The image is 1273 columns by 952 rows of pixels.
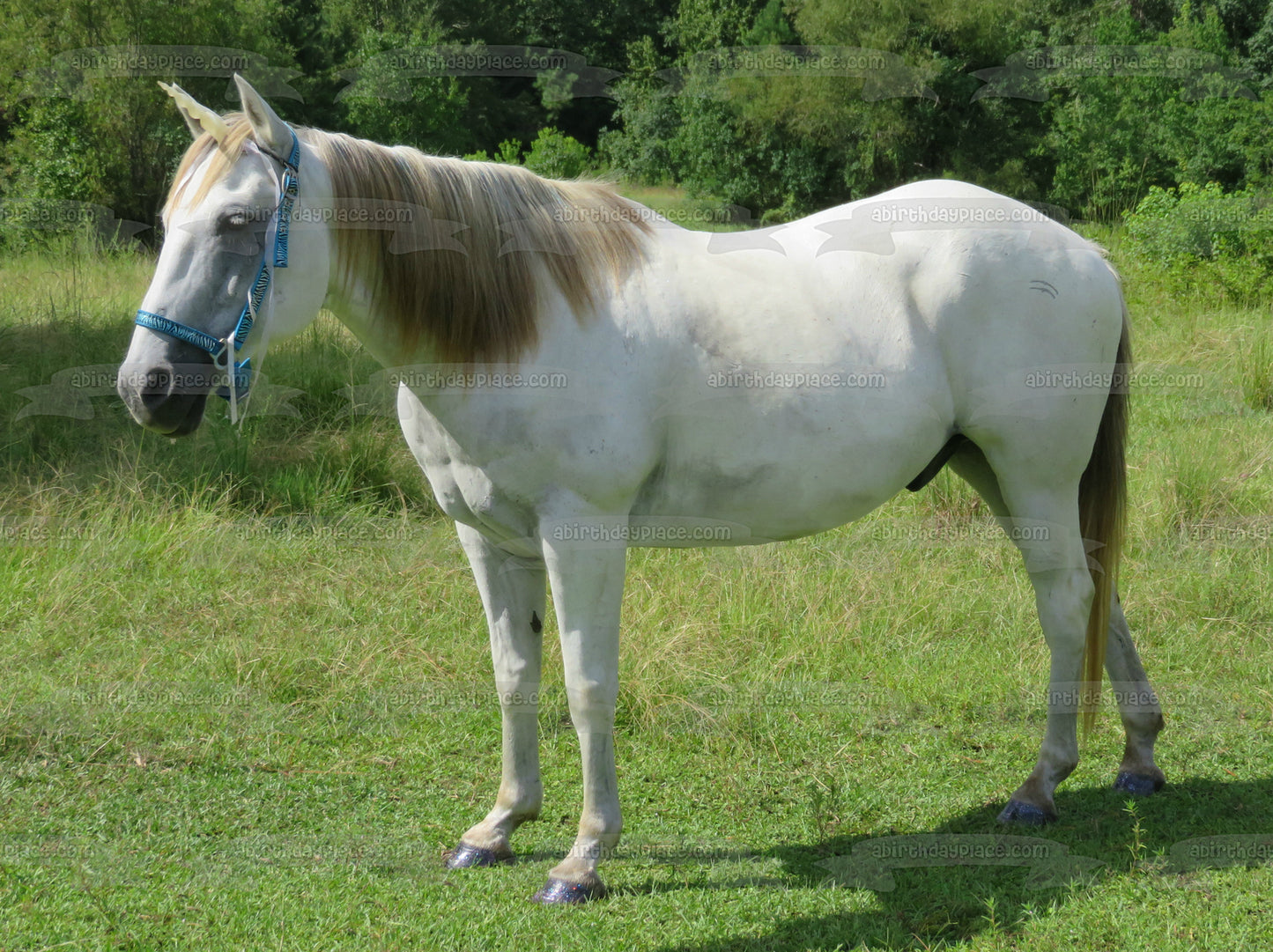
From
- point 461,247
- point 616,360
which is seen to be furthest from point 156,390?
point 616,360

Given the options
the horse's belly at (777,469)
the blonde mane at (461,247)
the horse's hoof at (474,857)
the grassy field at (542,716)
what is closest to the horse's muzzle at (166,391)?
the blonde mane at (461,247)

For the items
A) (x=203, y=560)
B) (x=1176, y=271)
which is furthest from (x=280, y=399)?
(x=1176, y=271)

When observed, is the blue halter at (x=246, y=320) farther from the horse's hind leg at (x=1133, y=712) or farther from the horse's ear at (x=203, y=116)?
the horse's hind leg at (x=1133, y=712)

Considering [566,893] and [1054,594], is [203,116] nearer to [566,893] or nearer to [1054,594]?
[566,893]

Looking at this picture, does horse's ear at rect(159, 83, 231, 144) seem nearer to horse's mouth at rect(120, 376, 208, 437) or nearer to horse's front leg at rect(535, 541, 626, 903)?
horse's mouth at rect(120, 376, 208, 437)

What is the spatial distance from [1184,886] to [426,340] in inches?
110

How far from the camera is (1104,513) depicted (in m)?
3.71

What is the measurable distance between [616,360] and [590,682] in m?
0.94

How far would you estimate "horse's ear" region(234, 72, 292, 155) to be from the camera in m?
2.33

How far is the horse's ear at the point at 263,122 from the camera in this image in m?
2.33

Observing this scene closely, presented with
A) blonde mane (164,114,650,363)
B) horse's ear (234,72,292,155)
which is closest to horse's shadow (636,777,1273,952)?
blonde mane (164,114,650,363)

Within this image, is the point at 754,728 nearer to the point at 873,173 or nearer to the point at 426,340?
the point at 426,340

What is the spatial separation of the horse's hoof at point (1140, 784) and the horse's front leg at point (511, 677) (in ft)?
7.17

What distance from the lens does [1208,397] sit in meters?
8.12
